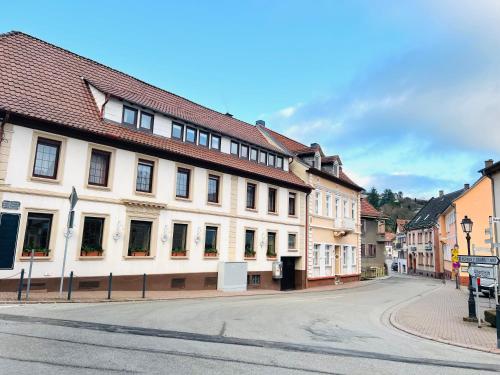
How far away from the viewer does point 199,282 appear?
2152cm

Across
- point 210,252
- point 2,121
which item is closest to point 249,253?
point 210,252

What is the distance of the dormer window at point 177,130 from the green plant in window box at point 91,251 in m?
7.63

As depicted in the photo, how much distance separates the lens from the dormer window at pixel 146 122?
20.7m

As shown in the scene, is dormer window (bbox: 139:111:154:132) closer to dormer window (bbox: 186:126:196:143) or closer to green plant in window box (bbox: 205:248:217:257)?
dormer window (bbox: 186:126:196:143)

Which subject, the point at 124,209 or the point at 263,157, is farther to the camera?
the point at 263,157

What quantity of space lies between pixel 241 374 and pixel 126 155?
569 inches

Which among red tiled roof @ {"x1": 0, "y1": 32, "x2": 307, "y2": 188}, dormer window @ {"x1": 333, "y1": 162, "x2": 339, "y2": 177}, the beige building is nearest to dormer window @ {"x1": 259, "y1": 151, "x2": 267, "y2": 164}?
red tiled roof @ {"x1": 0, "y1": 32, "x2": 307, "y2": 188}

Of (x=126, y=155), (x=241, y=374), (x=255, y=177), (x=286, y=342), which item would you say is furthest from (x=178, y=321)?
(x=255, y=177)

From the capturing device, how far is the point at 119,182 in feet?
60.6

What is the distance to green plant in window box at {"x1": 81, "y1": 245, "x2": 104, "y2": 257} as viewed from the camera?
55.7 ft

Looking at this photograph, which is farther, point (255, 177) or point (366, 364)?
point (255, 177)

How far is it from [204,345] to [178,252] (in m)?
12.7

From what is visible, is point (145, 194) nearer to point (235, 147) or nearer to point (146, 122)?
point (146, 122)

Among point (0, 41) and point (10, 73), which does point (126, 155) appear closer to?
point (10, 73)
